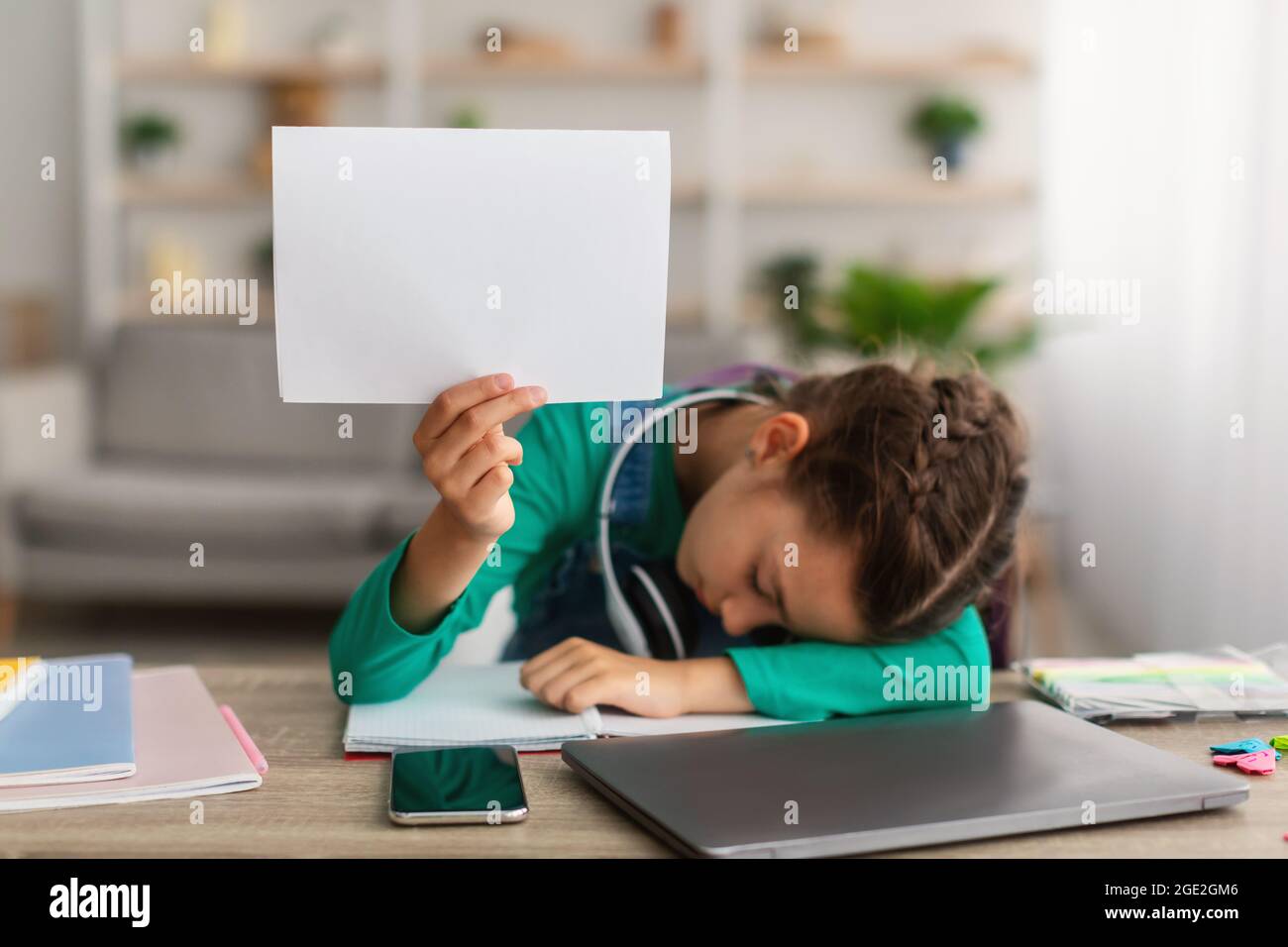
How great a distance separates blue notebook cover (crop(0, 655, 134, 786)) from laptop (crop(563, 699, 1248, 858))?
278 mm

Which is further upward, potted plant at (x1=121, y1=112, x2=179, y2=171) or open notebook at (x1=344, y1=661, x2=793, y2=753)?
potted plant at (x1=121, y1=112, x2=179, y2=171)

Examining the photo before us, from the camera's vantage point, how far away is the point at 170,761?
2.52ft

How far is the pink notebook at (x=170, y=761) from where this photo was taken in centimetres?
70

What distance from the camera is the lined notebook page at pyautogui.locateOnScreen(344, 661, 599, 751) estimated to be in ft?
2.69

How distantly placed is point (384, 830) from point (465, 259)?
32 cm

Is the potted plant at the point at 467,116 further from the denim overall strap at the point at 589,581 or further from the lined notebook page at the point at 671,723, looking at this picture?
the lined notebook page at the point at 671,723

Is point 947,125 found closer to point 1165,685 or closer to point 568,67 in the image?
point 568,67

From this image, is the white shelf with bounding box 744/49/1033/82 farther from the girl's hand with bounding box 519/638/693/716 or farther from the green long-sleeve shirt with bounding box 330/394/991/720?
the girl's hand with bounding box 519/638/693/716

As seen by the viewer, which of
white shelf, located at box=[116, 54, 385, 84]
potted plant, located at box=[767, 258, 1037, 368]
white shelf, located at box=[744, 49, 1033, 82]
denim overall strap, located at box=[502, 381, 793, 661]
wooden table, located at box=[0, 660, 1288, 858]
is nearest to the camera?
wooden table, located at box=[0, 660, 1288, 858]

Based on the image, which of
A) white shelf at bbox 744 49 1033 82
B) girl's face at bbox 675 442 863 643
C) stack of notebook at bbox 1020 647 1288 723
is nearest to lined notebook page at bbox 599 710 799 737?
girl's face at bbox 675 442 863 643

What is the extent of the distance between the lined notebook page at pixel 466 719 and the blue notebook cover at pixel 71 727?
0.14m

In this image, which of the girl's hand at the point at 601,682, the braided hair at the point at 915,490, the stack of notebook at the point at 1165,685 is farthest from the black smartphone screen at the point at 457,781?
the stack of notebook at the point at 1165,685

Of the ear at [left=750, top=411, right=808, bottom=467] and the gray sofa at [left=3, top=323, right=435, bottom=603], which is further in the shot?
the gray sofa at [left=3, top=323, right=435, bottom=603]

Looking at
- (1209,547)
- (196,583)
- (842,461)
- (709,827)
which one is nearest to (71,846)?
(709,827)
